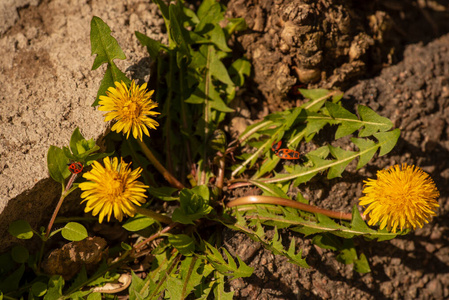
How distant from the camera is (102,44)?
298 cm

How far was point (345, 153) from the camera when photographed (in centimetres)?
326

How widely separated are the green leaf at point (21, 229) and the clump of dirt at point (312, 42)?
8.06 feet

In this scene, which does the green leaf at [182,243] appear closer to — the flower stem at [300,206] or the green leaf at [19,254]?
the flower stem at [300,206]

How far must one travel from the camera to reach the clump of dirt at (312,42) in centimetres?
339

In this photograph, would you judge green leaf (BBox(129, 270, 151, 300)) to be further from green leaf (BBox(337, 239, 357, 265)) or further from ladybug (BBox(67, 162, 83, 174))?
green leaf (BBox(337, 239, 357, 265))

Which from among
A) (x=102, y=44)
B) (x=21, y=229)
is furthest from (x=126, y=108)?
(x=21, y=229)

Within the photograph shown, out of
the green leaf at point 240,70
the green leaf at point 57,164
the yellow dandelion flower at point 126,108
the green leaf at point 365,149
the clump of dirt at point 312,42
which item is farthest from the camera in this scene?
the green leaf at point 240,70

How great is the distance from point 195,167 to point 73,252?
1.33 m

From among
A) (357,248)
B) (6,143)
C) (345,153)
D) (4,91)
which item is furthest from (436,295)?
(4,91)

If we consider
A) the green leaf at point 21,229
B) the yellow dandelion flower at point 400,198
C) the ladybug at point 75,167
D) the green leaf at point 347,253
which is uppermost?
the ladybug at point 75,167

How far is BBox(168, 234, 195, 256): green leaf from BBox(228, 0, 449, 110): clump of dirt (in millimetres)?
1657

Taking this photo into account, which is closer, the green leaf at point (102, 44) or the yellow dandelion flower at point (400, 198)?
the yellow dandelion flower at point (400, 198)

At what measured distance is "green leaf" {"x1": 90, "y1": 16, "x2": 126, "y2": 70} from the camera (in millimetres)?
2946

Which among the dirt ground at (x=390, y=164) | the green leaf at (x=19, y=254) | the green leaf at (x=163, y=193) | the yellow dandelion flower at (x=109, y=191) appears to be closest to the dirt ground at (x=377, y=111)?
the dirt ground at (x=390, y=164)
